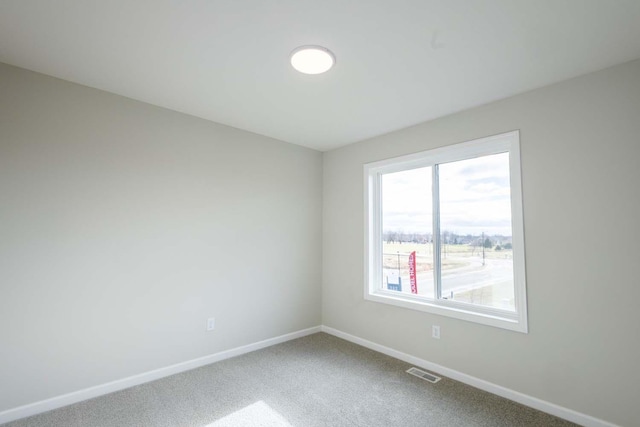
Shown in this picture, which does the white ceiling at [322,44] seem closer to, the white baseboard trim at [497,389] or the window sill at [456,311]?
the window sill at [456,311]

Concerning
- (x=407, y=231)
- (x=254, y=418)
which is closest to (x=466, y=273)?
(x=407, y=231)

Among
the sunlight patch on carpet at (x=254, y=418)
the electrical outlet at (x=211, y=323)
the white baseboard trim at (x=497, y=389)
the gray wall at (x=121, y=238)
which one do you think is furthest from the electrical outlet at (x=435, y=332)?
the electrical outlet at (x=211, y=323)

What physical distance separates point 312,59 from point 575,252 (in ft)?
7.70

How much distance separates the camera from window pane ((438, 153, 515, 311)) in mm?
2717

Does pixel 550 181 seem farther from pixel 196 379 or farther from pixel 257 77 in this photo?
pixel 196 379

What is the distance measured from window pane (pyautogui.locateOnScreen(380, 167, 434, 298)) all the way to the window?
0.01 m

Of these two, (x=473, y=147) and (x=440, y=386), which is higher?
(x=473, y=147)

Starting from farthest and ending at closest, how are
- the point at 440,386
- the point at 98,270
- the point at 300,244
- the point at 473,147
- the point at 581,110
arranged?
the point at 300,244, the point at 473,147, the point at 440,386, the point at 98,270, the point at 581,110

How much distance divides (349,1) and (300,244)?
2898mm

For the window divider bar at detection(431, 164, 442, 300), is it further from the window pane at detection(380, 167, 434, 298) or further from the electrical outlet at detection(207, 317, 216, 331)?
the electrical outlet at detection(207, 317, 216, 331)

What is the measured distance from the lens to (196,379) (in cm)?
277

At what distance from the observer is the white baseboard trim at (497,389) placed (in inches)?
84.8

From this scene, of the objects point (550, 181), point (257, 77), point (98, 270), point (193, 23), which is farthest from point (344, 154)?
point (98, 270)

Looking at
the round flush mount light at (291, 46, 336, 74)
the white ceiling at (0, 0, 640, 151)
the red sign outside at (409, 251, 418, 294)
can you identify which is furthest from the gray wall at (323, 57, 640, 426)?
the round flush mount light at (291, 46, 336, 74)
